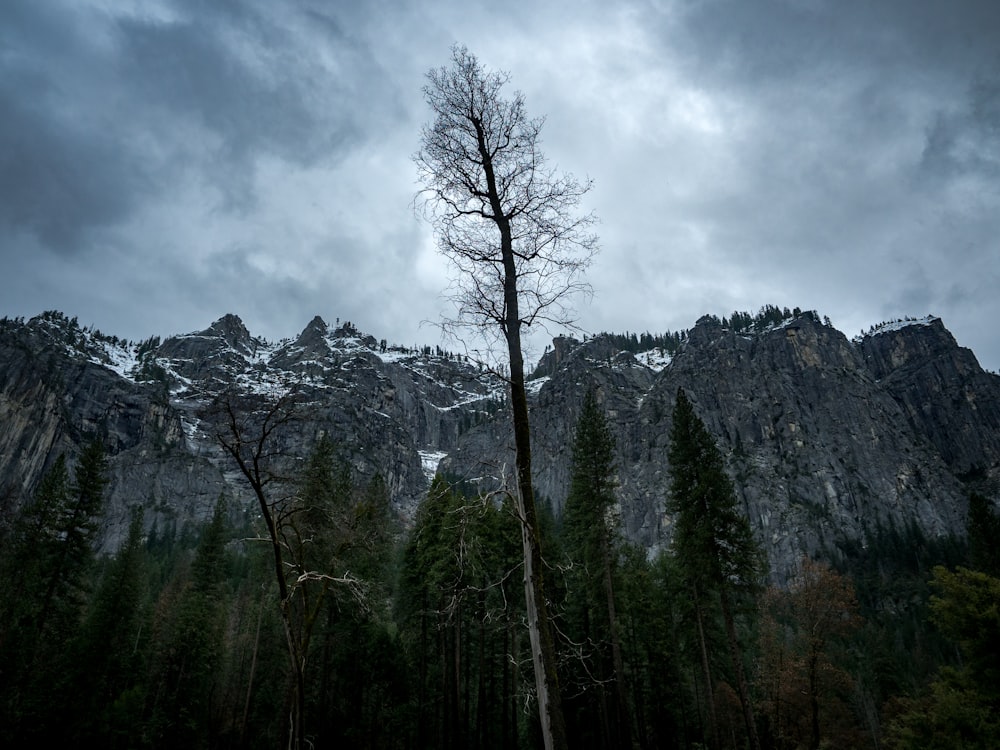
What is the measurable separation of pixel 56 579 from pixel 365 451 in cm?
15656

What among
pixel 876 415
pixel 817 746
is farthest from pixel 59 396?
pixel 876 415

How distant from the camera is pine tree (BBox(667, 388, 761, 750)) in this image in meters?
20.4

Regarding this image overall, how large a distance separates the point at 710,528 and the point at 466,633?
14272mm

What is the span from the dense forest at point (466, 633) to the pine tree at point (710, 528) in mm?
83

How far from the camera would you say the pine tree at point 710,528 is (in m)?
20.4

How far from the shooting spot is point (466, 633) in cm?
2827

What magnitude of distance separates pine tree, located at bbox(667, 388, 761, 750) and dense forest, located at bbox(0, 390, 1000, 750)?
8 cm

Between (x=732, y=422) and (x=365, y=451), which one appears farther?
(x=365, y=451)

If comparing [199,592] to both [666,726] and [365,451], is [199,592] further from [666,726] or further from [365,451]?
[365,451]

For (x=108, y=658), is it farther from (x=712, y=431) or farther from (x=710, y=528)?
(x=712, y=431)

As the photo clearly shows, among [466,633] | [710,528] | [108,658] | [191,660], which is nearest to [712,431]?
[466,633]

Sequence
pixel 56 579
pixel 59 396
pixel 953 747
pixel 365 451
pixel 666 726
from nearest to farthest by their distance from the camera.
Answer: pixel 953 747 → pixel 56 579 → pixel 666 726 → pixel 59 396 → pixel 365 451

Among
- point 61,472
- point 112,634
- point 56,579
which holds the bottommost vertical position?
point 112,634

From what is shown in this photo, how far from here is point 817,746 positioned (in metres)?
21.8
